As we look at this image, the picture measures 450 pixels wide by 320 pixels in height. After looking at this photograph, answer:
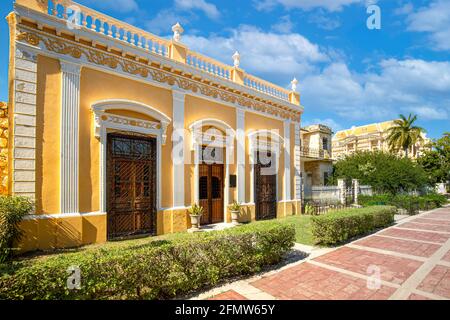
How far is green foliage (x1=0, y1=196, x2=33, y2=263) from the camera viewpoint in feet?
17.5

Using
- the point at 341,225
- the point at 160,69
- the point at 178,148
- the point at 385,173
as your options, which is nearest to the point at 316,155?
the point at 385,173

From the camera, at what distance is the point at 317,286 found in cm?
449

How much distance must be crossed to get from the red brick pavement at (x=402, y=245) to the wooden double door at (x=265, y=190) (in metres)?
4.96

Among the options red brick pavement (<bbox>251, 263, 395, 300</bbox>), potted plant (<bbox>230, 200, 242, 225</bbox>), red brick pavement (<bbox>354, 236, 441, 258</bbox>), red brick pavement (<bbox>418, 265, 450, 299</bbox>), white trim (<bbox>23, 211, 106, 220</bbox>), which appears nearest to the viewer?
red brick pavement (<bbox>251, 263, 395, 300</bbox>)

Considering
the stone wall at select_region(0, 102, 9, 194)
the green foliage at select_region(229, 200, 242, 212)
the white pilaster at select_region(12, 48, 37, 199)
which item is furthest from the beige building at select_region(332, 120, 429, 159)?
the stone wall at select_region(0, 102, 9, 194)

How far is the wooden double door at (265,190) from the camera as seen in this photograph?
11984 mm


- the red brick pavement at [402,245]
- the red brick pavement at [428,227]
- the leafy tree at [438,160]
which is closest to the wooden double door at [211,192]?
the red brick pavement at [402,245]

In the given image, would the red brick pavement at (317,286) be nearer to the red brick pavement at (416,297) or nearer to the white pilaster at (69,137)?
the red brick pavement at (416,297)

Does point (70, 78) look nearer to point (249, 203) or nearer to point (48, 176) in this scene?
point (48, 176)

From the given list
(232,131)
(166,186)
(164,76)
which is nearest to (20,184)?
(166,186)

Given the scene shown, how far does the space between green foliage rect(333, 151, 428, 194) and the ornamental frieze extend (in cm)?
1343

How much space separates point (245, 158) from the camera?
11.5 meters

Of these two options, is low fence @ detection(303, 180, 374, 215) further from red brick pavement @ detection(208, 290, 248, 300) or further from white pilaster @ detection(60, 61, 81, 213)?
white pilaster @ detection(60, 61, 81, 213)
